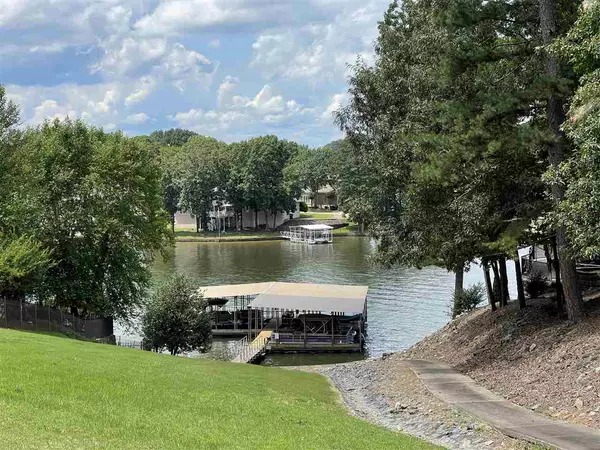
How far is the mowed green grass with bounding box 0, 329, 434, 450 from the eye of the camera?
1057 cm

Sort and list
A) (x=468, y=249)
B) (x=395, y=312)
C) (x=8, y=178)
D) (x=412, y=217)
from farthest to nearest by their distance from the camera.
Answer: (x=395, y=312)
(x=8, y=178)
(x=412, y=217)
(x=468, y=249)

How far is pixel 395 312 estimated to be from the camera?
50625 mm

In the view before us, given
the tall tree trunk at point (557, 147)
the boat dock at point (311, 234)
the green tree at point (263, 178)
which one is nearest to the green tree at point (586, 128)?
the tall tree trunk at point (557, 147)

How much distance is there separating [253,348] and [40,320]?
1375 centimetres

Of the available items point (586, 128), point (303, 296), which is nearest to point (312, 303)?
point (303, 296)

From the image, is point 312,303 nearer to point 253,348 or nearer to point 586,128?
point 253,348

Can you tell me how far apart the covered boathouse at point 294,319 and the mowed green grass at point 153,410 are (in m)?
22.3

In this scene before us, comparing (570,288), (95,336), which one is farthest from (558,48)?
(95,336)

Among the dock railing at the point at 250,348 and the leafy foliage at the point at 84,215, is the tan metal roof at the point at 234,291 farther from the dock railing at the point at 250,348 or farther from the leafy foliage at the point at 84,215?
the leafy foliage at the point at 84,215

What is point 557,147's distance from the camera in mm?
19875

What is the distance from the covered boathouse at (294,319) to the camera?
42719 millimetres

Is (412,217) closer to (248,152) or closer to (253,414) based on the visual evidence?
(253,414)

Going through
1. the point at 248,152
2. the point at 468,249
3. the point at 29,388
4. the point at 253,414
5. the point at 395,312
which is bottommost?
the point at 395,312

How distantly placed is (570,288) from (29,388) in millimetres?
15788
